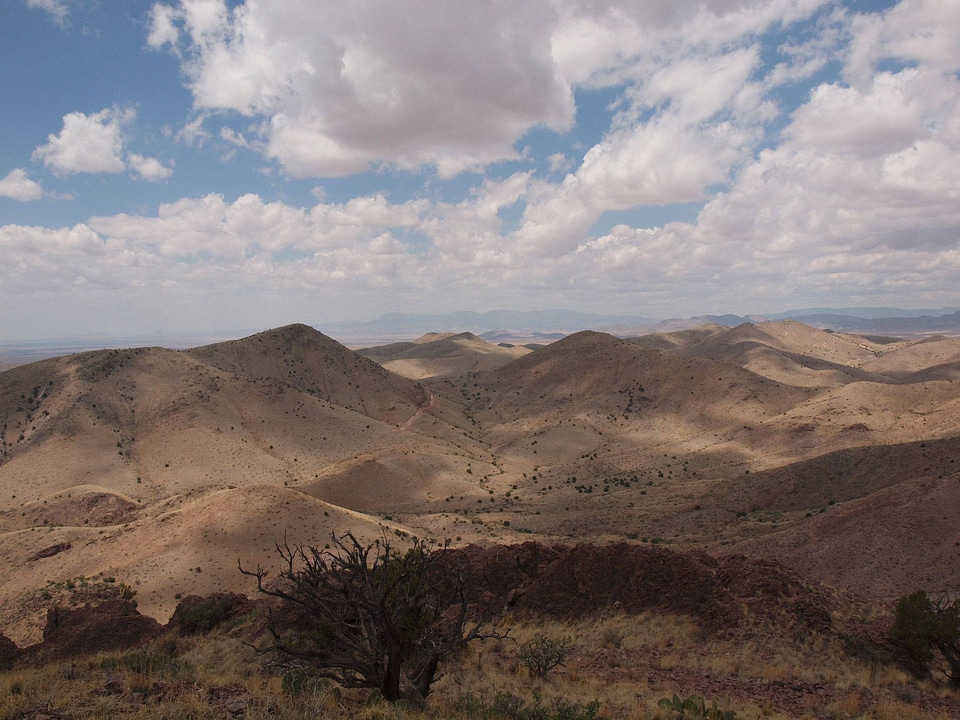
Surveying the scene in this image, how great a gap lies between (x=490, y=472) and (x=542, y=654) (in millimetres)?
38191

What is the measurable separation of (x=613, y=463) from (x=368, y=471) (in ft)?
70.3

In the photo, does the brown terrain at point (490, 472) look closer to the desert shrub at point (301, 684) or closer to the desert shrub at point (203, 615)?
the desert shrub at point (203, 615)

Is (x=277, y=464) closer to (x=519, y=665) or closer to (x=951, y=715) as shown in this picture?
(x=519, y=665)

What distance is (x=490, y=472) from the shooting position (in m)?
51.1

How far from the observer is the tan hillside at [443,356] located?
13612 cm

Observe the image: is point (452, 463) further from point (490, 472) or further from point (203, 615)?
point (203, 615)

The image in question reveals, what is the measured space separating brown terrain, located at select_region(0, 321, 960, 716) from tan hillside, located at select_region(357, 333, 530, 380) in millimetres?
41837

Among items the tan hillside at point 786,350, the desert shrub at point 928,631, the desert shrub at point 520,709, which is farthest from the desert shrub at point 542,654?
the tan hillside at point 786,350

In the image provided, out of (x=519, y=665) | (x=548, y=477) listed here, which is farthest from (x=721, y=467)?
(x=519, y=665)

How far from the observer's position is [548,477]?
156 feet

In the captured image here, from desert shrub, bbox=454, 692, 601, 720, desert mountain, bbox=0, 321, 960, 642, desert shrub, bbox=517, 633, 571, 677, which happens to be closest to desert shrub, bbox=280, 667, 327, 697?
desert shrub, bbox=454, 692, 601, 720

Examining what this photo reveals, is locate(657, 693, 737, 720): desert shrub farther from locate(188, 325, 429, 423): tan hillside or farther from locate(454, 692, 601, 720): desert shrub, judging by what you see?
locate(188, 325, 429, 423): tan hillside

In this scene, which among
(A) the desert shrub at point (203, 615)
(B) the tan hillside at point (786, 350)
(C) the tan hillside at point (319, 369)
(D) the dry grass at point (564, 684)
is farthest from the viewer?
(B) the tan hillside at point (786, 350)

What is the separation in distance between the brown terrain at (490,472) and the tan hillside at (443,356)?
41837 millimetres
